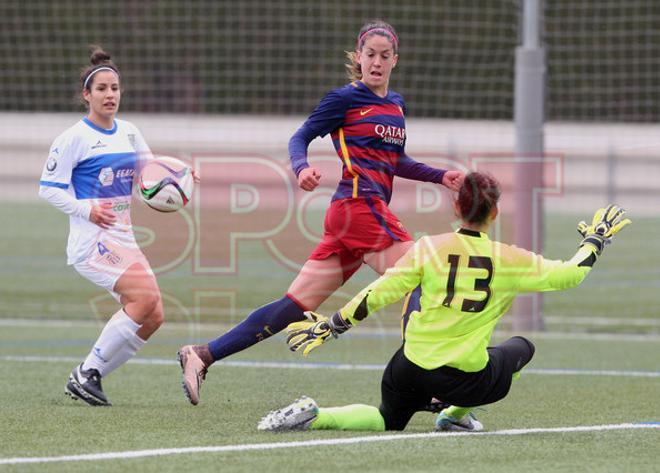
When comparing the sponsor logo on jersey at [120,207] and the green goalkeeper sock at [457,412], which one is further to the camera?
the sponsor logo on jersey at [120,207]

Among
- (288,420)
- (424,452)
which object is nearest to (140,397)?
(288,420)

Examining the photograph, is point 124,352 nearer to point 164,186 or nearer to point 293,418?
point 164,186

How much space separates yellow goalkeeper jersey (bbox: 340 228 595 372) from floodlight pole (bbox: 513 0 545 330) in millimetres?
5731

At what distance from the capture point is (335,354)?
31.4ft

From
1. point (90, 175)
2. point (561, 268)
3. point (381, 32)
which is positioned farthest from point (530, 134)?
point (561, 268)

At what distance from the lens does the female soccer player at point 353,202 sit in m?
6.65

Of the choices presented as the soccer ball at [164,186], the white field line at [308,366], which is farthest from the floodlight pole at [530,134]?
the soccer ball at [164,186]

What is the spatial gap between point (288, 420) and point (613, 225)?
1.80 meters

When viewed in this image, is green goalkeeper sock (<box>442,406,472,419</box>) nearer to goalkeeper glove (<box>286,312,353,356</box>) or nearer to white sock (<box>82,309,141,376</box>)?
goalkeeper glove (<box>286,312,353,356</box>)

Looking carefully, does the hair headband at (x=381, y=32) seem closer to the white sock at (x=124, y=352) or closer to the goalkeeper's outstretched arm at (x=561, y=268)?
the goalkeeper's outstretched arm at (x=561, y=268)

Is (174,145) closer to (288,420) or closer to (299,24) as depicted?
(299,24)

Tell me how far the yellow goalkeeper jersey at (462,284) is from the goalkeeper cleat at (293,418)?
0.56 metres

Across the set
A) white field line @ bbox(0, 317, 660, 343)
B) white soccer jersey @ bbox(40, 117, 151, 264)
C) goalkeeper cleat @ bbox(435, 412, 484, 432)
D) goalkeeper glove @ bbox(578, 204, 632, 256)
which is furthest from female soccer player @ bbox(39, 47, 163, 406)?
white field line @ bbox(0, 317, 660, 343)

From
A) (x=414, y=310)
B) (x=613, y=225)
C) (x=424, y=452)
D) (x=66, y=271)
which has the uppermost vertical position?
(x=613, y=225)
